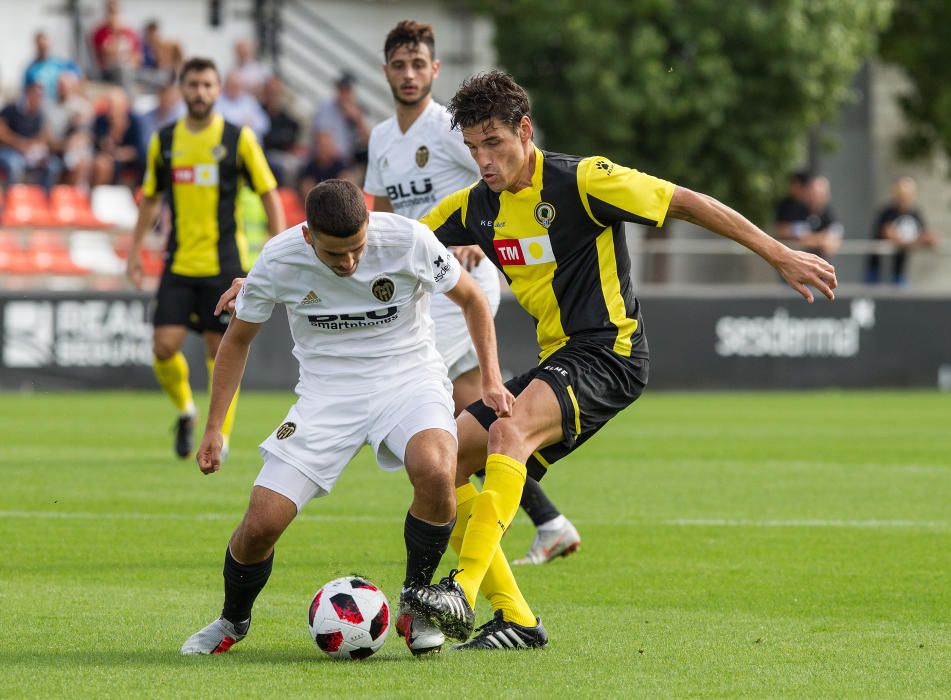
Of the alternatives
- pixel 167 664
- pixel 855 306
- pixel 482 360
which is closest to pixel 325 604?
pixel 167 664

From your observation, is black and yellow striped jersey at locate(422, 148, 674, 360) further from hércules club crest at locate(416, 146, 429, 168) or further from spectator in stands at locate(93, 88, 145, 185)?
spectator in stands at locate(93, 88, 145, 185)

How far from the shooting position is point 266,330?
18.9 m

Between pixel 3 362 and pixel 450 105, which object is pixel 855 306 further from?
pixel 450 105

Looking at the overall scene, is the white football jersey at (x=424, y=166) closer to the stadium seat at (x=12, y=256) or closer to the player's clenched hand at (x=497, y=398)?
the player's clenched hand at (x=497, y=398)

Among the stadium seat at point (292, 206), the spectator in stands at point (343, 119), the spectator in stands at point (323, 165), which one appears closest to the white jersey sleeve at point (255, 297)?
the spectator in stands at point (323, 165)

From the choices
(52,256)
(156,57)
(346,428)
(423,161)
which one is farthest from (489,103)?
(156,57)

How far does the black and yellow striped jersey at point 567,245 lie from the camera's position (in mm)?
6273

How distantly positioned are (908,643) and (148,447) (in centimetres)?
848

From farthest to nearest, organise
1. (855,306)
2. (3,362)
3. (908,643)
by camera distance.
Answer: (855,306) < (3,362) < (908,643)

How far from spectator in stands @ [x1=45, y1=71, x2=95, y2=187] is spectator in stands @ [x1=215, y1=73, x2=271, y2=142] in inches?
66.5

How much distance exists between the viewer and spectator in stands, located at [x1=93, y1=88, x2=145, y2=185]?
66.4ft

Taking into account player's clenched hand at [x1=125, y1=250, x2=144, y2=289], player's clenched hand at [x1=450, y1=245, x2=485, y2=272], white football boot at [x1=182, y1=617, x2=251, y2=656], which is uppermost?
player's clenched hand at [x1=450, y1=245, x2=485, y2=272]

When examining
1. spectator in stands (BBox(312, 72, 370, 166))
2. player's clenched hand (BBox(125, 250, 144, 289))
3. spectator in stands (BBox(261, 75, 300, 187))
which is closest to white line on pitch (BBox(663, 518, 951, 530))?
player's clenched hand (BBox(125, 250, 144, 289))

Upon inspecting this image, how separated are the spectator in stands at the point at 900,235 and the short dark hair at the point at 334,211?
16.7 m
